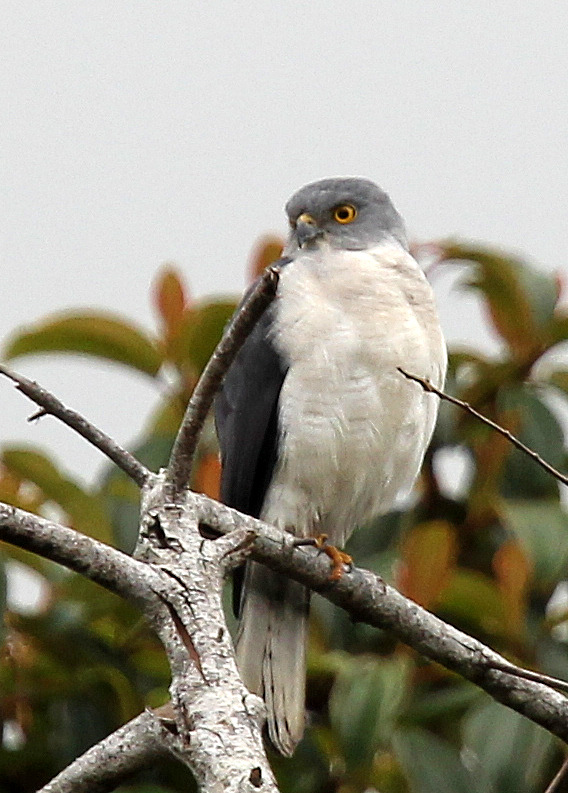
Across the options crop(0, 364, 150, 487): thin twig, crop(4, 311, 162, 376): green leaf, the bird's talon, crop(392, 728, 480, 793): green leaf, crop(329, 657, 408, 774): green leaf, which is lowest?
crop(392, 728, 480, 793): green leaf

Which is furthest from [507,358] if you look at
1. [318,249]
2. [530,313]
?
[318,249]

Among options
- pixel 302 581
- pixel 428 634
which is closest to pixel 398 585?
pixel 302 581

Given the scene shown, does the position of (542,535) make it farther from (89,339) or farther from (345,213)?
(89,339)

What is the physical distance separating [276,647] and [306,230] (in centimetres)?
129

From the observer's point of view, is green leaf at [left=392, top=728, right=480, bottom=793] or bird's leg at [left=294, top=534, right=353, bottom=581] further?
green leaf at [left=392, top=728, right=480, bottom=793]

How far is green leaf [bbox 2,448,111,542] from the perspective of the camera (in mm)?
4320

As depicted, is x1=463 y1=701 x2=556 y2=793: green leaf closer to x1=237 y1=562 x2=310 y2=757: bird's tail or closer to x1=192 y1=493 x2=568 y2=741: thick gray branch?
x1=237 y1=562 x2=310 y2=757: bird's tail

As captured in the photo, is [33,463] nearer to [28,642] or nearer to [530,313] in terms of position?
[28,642]

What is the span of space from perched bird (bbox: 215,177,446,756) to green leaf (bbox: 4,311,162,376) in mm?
613

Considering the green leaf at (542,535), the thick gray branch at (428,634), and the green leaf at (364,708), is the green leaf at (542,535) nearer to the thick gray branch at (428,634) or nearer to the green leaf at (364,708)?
the green leaf at (364,708)

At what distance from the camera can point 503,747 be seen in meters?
3.76

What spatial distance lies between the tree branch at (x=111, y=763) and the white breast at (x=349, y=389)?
1700 mm

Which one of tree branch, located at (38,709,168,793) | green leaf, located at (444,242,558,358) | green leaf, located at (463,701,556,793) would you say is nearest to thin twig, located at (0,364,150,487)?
tree branch, located at (38,709,168,793)

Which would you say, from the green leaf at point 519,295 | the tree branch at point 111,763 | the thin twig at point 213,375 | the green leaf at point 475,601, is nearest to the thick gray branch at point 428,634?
the thin twig at point 213,375
